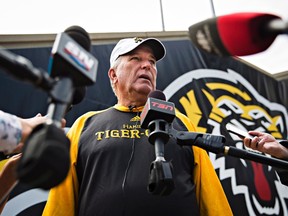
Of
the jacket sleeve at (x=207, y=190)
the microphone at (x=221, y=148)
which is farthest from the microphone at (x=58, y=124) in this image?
the jacket sleeve at (x=207, y=190)

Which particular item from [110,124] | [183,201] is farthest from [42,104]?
[183,201]

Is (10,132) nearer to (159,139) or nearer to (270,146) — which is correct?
(159,139)

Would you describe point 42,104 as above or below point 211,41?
above

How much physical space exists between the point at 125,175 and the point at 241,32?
0.84 metres

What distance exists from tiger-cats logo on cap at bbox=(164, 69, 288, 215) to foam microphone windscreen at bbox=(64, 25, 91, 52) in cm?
176

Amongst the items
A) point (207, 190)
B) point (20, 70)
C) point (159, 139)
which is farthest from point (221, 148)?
point (20, 70)

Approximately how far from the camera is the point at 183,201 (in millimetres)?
1292

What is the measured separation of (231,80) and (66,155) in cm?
268

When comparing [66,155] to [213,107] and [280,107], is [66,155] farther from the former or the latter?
[280,107]

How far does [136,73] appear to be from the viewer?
1721 millimetres

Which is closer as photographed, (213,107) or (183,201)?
(183,201)

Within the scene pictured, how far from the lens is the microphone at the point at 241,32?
655mm

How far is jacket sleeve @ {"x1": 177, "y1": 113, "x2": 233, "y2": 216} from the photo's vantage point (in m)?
1.37

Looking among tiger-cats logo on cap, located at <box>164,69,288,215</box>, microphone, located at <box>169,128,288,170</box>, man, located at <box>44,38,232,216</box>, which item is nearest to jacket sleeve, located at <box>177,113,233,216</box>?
man, located at <box>44,38,232,216</box>
